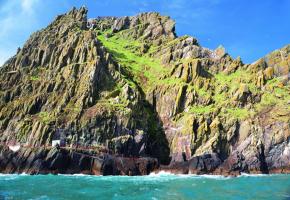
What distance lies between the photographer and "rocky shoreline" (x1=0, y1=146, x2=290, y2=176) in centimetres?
9906

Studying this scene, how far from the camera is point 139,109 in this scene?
409 ft

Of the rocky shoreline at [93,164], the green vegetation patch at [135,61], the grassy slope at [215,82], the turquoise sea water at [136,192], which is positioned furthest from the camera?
the green vegetation patch at [135,61]

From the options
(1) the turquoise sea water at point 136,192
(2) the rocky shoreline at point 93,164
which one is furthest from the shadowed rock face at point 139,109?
(1) the turquoise sea water at point 136,192

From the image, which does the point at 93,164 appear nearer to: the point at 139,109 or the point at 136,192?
the point at 139,109

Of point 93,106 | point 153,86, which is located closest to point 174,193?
point 93,106

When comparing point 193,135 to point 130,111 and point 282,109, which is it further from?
point 282,109

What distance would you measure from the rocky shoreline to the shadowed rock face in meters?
0.26

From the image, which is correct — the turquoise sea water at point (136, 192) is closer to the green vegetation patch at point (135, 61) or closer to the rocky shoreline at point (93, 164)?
the rocky shoreline at point (93, 164)

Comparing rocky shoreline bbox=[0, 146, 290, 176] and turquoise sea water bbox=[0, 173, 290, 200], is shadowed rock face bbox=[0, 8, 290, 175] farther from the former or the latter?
turquoise sea water bbox=[0, 173, 290, 200]

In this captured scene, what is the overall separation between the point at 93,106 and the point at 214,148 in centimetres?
3673

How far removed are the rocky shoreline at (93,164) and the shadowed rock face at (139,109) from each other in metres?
0.26

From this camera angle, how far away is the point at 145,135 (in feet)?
382

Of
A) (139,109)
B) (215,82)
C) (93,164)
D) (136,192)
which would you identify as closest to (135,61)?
(215,82)

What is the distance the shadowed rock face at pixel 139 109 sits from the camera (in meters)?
107
